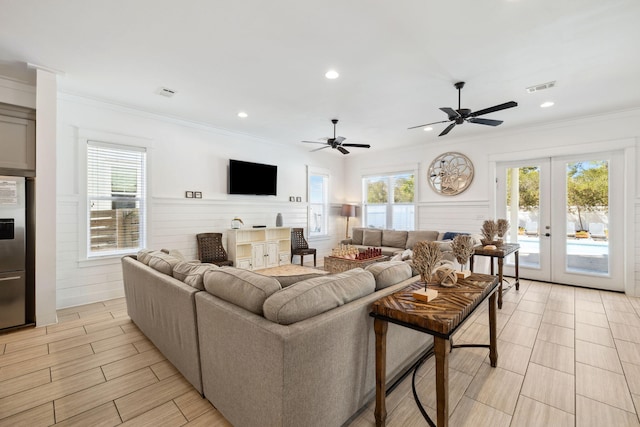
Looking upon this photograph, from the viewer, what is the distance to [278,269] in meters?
5.90

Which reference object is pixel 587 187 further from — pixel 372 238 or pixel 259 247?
pixel 259 247

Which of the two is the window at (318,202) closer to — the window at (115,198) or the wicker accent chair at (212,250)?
the wicker accent chair at (212,250)

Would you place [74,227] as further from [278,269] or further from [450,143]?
[450,143]

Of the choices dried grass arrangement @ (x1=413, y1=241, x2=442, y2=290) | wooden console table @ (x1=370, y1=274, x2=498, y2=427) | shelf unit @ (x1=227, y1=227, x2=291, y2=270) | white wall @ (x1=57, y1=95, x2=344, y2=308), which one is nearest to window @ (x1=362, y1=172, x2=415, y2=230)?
white wall @ (x1=57, y1=95, x2=344, y2=308)

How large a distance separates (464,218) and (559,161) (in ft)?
6.13

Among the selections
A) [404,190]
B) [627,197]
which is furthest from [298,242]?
[627,197]

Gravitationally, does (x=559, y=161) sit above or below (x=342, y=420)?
above

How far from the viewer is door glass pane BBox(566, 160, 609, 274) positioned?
15.5 feet

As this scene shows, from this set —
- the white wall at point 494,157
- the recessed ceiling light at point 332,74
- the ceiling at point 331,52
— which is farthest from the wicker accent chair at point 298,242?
the recessed ceiling light at point 332,74

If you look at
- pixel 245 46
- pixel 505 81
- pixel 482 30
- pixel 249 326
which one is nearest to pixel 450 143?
pixel 505 81

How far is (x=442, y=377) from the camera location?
1.44m

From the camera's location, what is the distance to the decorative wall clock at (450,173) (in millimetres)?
6074

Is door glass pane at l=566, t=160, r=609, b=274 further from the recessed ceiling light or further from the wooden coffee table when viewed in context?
the recessed ceiling light

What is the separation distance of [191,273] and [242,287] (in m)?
0.78
